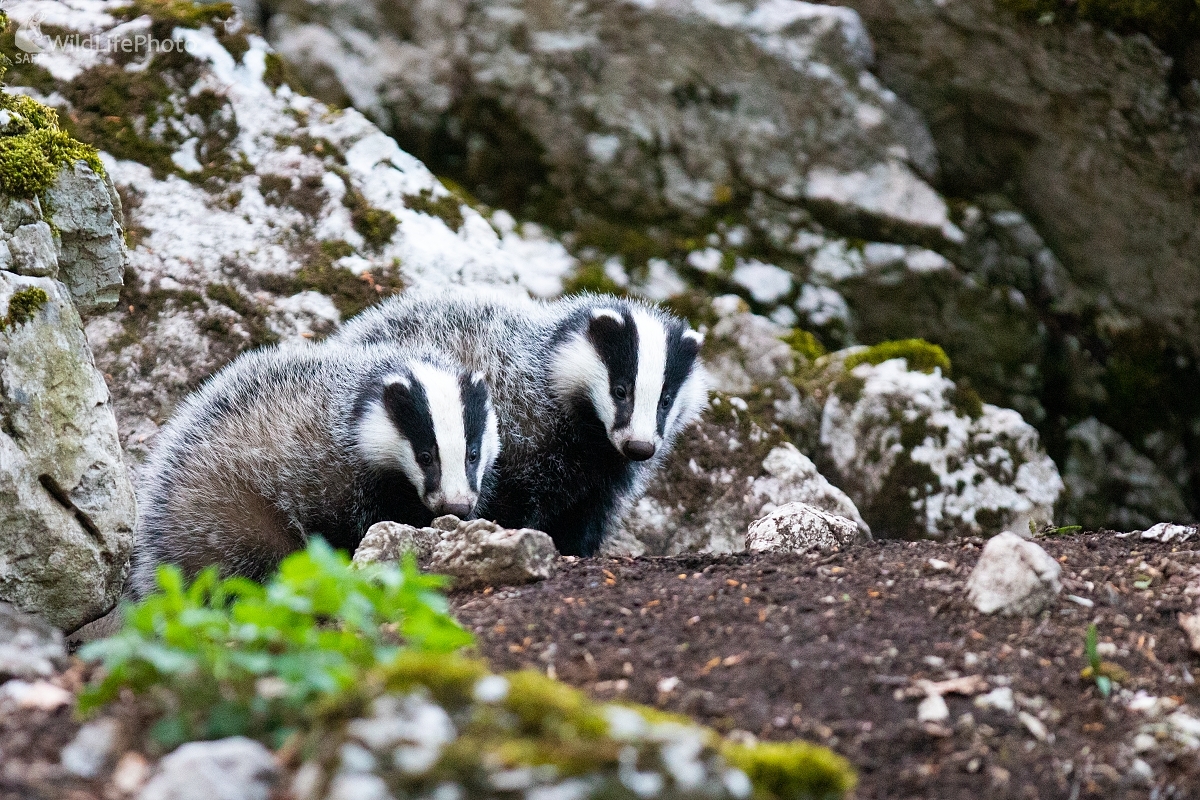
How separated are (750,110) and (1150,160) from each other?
2.21m

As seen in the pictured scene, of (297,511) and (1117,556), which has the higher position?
(1117,556)

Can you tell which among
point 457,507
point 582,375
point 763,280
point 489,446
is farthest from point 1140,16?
point 457,507

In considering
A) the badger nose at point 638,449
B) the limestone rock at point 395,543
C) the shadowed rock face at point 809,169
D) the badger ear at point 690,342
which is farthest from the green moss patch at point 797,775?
the shadowed rock face at point 809,169

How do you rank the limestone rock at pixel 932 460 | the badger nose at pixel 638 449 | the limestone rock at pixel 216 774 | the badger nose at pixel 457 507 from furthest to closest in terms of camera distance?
the limestone rock at pixel 932 460
the badger nose at pixel 638 449
the badger nose at pixel 457 507
the limestone rock at pixel 216 774

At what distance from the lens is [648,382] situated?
515 cm

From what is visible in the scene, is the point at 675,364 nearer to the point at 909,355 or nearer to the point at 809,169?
the point at 909,355

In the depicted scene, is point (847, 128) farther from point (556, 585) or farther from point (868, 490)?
point (556, 585)

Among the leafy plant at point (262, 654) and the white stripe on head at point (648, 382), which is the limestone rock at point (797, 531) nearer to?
the white stripe on head at point (648, 382)

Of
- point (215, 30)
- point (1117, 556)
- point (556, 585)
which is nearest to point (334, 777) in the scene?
point (556, 585)

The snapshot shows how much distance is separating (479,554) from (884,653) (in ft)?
4.20

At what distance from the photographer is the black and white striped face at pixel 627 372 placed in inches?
201

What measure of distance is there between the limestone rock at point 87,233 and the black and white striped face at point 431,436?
1101 mm

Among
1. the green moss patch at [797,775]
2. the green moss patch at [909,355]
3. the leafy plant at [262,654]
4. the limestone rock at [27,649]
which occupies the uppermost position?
the leafy plant at [262,654]

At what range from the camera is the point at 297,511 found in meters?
4.71
